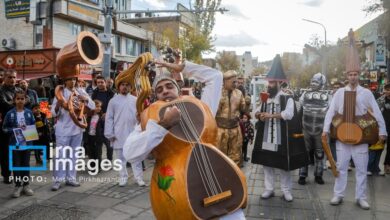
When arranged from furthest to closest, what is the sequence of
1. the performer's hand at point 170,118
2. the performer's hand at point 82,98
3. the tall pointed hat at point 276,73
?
the performer's hand at point 82,98 → the tall pointed hat at point 276,73 → the performer's hand at point 170,118

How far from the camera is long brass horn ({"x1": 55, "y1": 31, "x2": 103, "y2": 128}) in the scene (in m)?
5.24

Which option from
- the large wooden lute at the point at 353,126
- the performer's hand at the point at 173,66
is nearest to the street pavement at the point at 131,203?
the large wooden lute at the point at 353,126

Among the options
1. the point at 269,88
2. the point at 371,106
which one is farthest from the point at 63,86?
the point at 371,106

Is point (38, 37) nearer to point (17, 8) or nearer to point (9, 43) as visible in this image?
point (9, 43)

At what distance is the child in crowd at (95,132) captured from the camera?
7426mm

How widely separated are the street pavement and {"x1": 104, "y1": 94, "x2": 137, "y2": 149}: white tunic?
81 cm

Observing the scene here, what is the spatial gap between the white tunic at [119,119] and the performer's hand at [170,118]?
3.95m

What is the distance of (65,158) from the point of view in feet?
19.9

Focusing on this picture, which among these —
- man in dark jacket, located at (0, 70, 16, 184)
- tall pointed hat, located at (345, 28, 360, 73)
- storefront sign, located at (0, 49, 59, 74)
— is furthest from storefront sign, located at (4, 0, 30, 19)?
tall pointed hat, located at (345, 28, 360, 73)

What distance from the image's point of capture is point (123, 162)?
246 inches

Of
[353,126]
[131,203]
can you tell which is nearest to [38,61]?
[131,203]

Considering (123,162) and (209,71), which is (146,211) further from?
(209,71)

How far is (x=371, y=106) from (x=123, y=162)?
3819mm

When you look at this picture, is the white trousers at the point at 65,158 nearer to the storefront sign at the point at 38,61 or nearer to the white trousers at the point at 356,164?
the white trousers at the point at 356,164
